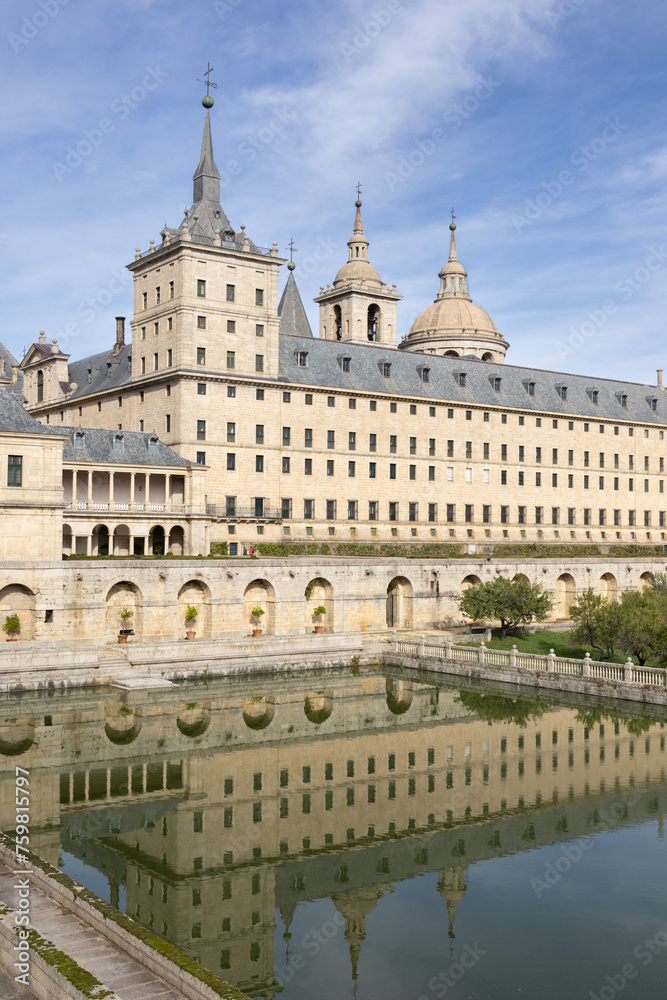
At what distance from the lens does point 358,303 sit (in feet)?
316

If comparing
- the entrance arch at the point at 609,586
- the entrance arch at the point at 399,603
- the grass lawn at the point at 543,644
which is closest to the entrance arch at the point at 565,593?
the entrance arch at the point at 609,586

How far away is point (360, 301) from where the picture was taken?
9619 cm

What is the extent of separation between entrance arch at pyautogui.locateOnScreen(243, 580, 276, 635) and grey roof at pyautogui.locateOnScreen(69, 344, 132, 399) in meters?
23.5

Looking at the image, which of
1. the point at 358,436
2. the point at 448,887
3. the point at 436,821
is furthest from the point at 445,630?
the point at 448,887

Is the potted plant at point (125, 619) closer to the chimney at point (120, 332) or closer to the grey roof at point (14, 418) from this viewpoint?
the grey roof at point (14, 418)

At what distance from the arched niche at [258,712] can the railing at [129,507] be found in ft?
61.5

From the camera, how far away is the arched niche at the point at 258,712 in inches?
1618

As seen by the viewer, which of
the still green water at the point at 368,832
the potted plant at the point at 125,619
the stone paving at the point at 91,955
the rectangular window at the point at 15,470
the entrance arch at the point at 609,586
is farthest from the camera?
the entrance arch at the point at 609,586

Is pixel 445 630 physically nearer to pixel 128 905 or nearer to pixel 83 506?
pixel 83 506

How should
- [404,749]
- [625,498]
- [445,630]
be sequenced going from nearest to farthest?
[404,749]
[445,630]
[625,498]

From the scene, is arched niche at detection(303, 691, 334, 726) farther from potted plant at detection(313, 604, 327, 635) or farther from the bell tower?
the bell tower

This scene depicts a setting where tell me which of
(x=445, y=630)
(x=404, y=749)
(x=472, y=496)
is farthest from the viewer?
(x=472, y=496)

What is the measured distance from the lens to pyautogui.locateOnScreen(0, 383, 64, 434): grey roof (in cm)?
5009

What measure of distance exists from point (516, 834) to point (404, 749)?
10.5 m
